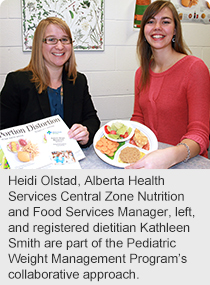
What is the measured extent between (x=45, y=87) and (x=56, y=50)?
21 centimetres

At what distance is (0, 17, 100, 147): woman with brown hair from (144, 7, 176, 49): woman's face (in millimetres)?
442

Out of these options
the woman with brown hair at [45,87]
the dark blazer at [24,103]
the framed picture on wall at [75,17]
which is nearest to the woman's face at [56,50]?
the woman with brown hair at [45,87]

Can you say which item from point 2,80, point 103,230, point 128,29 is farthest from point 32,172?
point 128,29

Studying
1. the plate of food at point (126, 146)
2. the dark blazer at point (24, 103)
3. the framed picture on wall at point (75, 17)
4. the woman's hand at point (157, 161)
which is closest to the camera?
the woman's hand at point (157, 161)

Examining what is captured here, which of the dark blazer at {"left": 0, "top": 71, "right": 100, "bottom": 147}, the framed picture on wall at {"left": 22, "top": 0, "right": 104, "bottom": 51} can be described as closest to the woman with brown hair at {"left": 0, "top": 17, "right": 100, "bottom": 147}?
the dark blazer at {"left": 0, "top": 71, "right": 100, "bottom": 147}

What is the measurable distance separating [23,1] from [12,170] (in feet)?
5.19

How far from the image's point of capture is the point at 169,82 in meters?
1.46

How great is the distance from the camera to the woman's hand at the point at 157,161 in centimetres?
95

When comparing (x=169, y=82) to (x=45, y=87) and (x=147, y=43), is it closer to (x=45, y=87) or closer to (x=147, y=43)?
(x=147, y=43)

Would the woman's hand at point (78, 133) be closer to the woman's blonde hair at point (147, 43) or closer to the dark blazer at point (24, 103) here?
the dark blazer at point (24, 103)

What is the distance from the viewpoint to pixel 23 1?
6.49 ft

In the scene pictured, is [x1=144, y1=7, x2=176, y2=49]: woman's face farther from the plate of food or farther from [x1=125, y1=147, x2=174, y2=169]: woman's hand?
[x1=125, y1=147, x2=174, y2=169]: woman's hand

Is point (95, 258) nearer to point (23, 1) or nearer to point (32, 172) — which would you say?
point (32, 172)

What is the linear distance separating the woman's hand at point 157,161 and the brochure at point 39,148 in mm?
225
